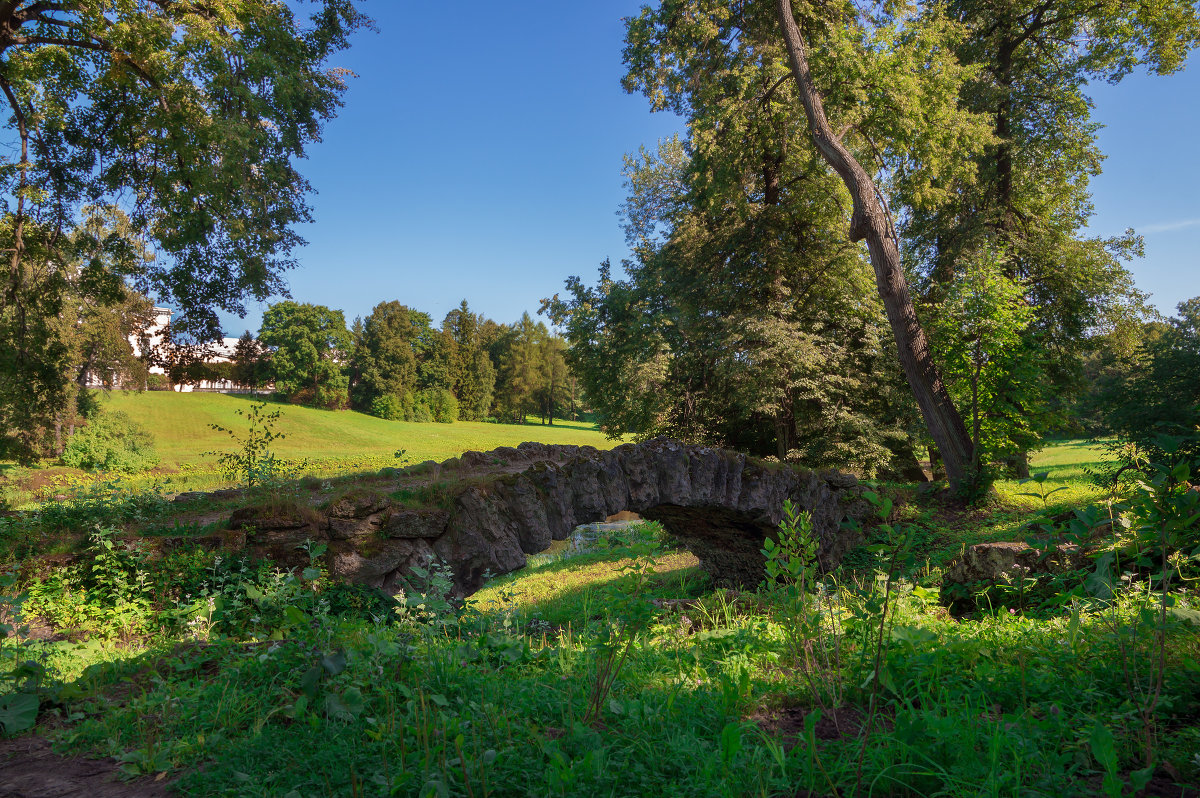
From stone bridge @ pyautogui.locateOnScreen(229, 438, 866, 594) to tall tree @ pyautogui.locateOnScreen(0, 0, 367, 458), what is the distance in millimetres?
4978

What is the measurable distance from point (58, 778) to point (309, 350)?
148 ft

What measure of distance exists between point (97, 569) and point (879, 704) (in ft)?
17.7

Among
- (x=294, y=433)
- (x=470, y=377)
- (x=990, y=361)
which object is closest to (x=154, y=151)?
(x=990, y=361)

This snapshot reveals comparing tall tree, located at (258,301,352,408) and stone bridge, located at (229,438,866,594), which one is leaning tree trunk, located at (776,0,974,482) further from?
tall tree, located at (258,301,352,408)

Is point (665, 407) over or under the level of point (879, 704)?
over

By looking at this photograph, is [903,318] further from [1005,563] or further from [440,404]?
[440,404]

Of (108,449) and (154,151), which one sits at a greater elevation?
(154,151)

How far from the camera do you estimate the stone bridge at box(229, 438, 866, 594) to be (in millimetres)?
5430

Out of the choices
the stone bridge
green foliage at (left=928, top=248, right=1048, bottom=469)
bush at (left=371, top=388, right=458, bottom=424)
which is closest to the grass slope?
bush at (left=371, top=388, right=458, bottom=424)

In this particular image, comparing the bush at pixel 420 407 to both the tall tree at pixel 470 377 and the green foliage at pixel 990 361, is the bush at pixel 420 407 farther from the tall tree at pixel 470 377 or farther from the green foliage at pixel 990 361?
the green foliage at pixel 990 361

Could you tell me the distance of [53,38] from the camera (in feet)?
27.8

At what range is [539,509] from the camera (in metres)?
6.70

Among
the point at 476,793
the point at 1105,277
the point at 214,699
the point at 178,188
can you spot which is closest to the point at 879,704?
the point at 476,793

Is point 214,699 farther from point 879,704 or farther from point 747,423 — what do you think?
point 747,423
